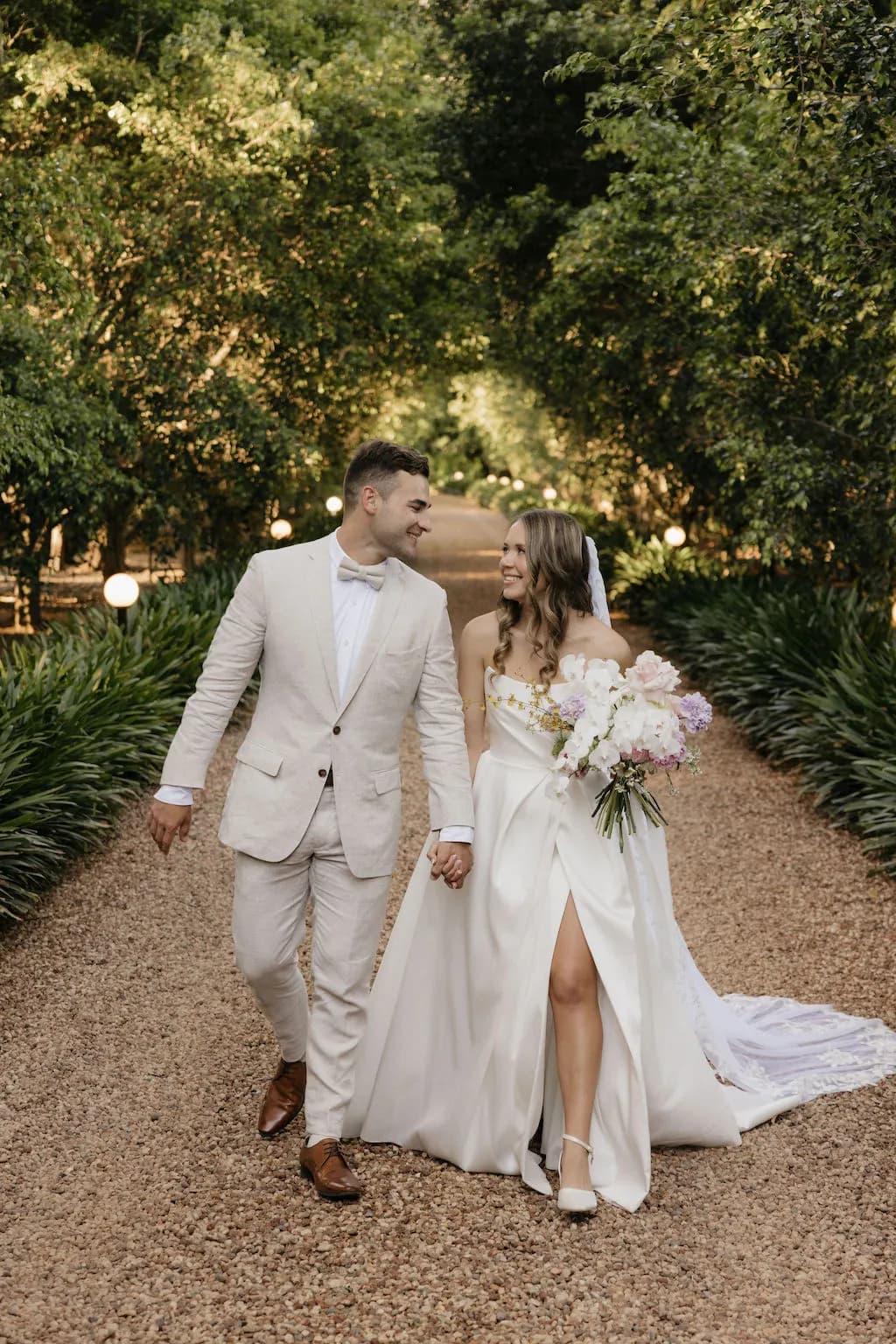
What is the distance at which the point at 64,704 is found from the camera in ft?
26.5

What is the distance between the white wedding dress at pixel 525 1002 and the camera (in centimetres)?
379

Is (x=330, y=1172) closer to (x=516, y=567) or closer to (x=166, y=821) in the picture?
(x=166, y=821)

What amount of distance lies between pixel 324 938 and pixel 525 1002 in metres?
0.62

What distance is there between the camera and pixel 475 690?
167 inches

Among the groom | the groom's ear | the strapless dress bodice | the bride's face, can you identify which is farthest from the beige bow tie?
the strapless dress bodice

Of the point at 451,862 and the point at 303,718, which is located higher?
the point at 303,718

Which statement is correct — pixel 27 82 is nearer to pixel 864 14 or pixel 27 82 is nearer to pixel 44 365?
pixel 44 365

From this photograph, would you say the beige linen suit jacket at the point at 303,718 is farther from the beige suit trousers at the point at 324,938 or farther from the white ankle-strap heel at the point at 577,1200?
the white ankle-strap heel at the point at 577,1200

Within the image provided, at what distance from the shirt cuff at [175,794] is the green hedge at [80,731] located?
8.88 feet

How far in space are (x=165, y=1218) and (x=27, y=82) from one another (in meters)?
11.7

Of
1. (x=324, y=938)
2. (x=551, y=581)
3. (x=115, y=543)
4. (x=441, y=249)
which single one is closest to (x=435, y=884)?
(x=324, y=938)

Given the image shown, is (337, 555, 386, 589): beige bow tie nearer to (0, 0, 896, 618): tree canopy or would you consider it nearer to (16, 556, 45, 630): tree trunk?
(0, 0, 896, 618): tree canopy

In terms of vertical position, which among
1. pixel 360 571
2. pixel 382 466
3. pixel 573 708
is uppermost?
pixel 382 466

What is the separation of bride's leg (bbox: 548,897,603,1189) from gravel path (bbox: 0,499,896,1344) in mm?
279
